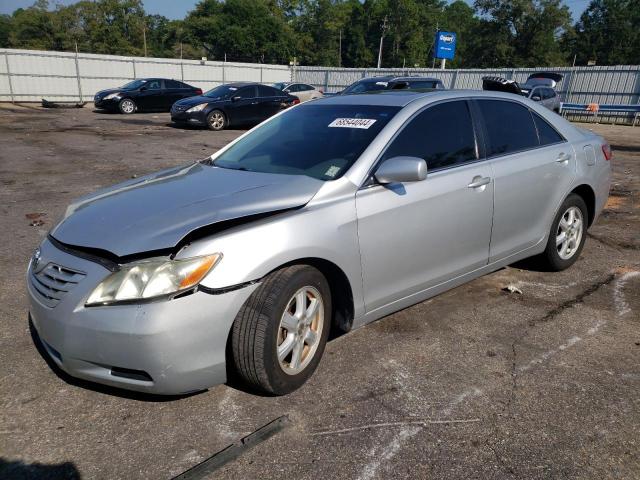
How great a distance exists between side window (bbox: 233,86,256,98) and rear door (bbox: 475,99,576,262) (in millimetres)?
14298

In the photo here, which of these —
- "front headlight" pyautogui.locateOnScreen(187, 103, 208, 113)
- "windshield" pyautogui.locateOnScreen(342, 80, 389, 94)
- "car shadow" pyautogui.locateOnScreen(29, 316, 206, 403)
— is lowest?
"front headlight" pyautogui.locateOnScreen(187, 103, 208, 113)

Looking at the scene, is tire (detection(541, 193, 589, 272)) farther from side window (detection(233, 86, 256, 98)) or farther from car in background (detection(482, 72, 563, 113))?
side window (detection(233, 86, 256, 98))

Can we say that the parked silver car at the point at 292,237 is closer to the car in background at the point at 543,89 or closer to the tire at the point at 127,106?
the car in background at the point at 543,89

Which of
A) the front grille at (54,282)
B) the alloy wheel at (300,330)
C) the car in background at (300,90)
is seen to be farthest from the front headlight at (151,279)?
the car in background at (300,90)

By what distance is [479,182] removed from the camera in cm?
371

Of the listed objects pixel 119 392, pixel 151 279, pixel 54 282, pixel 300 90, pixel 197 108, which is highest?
pixel 151 279

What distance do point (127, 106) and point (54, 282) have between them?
69.7 ft

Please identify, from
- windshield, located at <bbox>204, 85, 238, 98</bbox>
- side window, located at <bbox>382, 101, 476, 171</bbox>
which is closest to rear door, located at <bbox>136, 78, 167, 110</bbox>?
windshield, located at <bbox>204, 85, 238, 98</bbox>

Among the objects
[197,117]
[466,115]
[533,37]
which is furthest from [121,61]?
[533,37]

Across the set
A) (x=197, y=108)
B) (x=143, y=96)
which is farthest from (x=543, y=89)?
(x=143, y=96)

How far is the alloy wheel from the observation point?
9.13 feet

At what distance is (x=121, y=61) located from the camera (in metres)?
29.1

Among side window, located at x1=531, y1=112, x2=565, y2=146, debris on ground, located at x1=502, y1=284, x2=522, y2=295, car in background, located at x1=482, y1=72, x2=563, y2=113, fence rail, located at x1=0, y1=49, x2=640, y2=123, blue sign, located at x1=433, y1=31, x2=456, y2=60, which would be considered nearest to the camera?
debris on ground, located at x1=502, y1=284, x2=522, y2=295

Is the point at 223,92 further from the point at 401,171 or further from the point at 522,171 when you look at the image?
the point at 401,171
